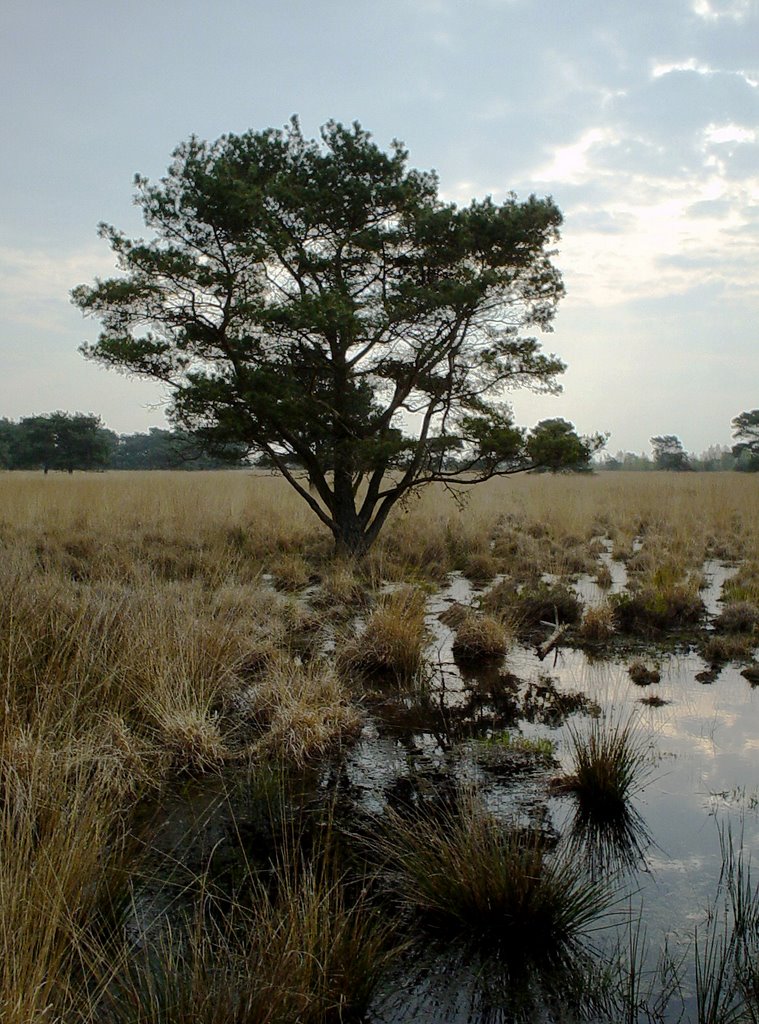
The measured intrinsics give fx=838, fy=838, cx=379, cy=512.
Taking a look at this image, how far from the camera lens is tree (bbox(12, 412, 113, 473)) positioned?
1905 inches

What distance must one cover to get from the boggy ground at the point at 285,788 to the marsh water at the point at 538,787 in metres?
0.03

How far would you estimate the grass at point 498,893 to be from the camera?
11.9 ft

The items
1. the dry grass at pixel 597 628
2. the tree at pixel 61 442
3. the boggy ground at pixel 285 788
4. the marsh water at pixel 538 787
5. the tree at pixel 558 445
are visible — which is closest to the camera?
the boggy ground at pixel 285 788

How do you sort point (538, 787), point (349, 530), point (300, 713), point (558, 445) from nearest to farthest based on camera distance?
point (538, 787), point (300, 713), point (558, 445), point (349, 530)

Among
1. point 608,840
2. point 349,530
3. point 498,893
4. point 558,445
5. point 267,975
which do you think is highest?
point 558,445

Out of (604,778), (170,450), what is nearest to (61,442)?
(170,450)

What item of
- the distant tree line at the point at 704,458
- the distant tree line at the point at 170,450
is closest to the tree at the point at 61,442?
the distant tree line at the point at 170,450

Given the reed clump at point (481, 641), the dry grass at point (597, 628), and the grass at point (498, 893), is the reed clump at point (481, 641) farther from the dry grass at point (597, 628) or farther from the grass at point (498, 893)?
the grass at point (498, 893)

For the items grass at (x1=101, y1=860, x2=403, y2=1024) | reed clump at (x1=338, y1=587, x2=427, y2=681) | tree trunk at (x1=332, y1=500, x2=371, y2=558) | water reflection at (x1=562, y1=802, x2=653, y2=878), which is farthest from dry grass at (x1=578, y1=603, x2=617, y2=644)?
grass at (x1=101, y1=860, x2=403, y2=1024)

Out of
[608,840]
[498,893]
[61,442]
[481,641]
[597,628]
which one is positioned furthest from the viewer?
[61,442]

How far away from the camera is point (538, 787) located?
17.0ft

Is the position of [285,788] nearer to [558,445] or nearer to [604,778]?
[604,778]

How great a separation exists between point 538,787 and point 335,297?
7.39m

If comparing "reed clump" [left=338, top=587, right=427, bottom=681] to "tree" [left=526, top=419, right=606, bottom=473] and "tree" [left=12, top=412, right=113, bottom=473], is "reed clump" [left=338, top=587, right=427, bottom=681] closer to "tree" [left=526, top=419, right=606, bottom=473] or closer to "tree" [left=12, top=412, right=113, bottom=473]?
"tree" [left=526, top=419, right=606, bottom=473]
